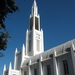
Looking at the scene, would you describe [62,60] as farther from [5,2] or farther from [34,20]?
[34,20]

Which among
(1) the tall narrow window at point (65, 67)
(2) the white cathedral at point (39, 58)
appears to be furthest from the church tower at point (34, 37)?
(1) the tall narrow window at point (65, 67)

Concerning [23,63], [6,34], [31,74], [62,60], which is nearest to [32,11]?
[23,63]

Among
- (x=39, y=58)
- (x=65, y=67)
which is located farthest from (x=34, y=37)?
(x=65, y=67)

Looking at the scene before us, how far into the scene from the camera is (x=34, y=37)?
4322 cm

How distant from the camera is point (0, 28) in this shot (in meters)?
9.36

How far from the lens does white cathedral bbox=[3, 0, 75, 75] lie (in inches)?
978

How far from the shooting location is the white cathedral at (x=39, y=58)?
24.8 meters

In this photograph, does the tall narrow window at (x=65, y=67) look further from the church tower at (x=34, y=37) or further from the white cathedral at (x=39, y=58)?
the church tower at (x=34, y=37)

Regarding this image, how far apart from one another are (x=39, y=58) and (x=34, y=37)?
12.5 m

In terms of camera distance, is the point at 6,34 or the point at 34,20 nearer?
the point at 6,34

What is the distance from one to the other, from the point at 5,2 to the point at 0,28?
1.93 metres

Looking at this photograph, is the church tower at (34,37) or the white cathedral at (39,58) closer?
the white cathedral at (39,58)

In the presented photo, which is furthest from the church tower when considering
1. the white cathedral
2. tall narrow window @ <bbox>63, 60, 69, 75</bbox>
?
tall narrow window @ <bbox>63, 60, 69, 75</bbox>

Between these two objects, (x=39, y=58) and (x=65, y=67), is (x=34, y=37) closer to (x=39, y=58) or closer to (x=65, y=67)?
(x=39, y=58)
